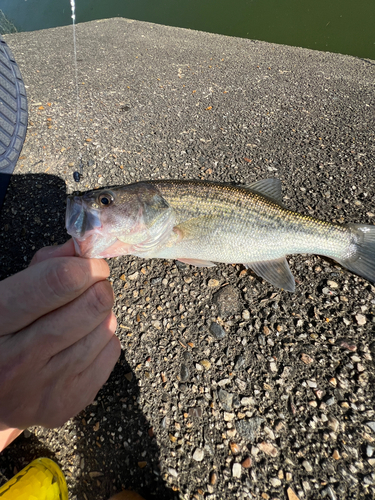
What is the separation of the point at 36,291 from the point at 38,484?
128 centimetres

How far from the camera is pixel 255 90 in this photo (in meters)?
4.91

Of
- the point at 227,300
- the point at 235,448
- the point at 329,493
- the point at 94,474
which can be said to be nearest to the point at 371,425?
the point at 329,493

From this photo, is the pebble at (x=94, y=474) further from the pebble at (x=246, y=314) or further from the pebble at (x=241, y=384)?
the pebble at (x=246, y=314)

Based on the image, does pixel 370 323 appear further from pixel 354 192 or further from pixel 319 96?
pixel 319 96

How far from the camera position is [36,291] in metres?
1.42

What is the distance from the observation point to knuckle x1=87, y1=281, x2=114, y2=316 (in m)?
1.59

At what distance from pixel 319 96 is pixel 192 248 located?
13.8 feet

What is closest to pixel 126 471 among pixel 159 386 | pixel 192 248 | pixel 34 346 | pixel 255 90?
pixel 159 386

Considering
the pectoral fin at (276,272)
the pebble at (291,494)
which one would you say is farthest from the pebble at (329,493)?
the pectoral fin at (276,272)

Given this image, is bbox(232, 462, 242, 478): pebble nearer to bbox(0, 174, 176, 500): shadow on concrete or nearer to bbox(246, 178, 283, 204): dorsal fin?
bbox(0, 174, 176, 500): shadow on concrete

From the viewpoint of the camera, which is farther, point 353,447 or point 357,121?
point 357,121

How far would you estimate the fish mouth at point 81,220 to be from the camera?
1.93m

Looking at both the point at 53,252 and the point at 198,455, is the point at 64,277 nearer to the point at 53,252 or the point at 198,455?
the point at 53,252

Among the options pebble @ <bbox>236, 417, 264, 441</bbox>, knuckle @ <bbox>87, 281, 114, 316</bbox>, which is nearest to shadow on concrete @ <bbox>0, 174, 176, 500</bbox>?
pebble @ <bbox>236, 417, 264, 441</bbox>
